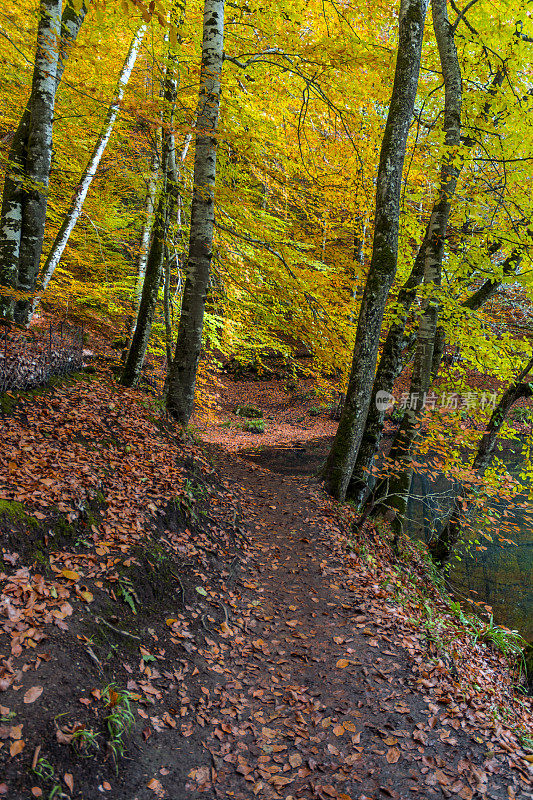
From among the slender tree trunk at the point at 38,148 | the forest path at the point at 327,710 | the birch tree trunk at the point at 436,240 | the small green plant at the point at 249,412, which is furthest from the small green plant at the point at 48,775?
the small green plant at the point at 249,412

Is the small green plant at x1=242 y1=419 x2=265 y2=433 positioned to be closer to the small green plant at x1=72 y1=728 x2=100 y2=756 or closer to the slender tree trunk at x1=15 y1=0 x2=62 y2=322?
the slender tree trunk at x1=15 y1=0 x2=62 y2=322

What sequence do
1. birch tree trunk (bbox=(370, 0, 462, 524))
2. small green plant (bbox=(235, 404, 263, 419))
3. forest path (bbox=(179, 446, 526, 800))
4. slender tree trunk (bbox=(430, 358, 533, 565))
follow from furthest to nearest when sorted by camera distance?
small green plant (bbox=(235, 404, 263, 419)), slender tree trunk (bbox=(430, 358, 533, 565)), birch tree trunk (bbox=(370, 0, 462, 524)), forest path (bbox=(179, 446, 526, 800))

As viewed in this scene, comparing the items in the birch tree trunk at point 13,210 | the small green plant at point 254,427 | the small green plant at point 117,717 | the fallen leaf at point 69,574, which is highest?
the birch tree trunk at point 13,210

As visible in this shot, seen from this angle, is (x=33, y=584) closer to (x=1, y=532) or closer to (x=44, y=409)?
(x=1, y=532)

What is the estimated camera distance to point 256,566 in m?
5.94

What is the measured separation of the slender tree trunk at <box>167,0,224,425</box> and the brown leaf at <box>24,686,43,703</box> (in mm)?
4942

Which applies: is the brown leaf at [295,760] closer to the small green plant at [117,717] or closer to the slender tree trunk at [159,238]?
the small green plant at [117,717]

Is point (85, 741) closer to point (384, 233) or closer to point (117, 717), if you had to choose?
point (117, 717)

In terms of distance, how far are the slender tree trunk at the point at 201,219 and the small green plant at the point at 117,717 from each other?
4.69 metres

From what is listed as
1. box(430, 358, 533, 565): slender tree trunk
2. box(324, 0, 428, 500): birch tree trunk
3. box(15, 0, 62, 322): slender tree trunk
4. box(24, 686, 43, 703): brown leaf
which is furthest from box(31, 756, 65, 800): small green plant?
box(430, 358, 533, 565): slender tree trunk

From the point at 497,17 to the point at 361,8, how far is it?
2.95 metres

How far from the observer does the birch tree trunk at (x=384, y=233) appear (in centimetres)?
662

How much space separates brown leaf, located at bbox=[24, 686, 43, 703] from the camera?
2.53 meters

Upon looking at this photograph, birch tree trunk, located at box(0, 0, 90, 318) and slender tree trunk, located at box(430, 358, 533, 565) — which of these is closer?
birch tree trunk, located at box(0, 0, 90, 318)
